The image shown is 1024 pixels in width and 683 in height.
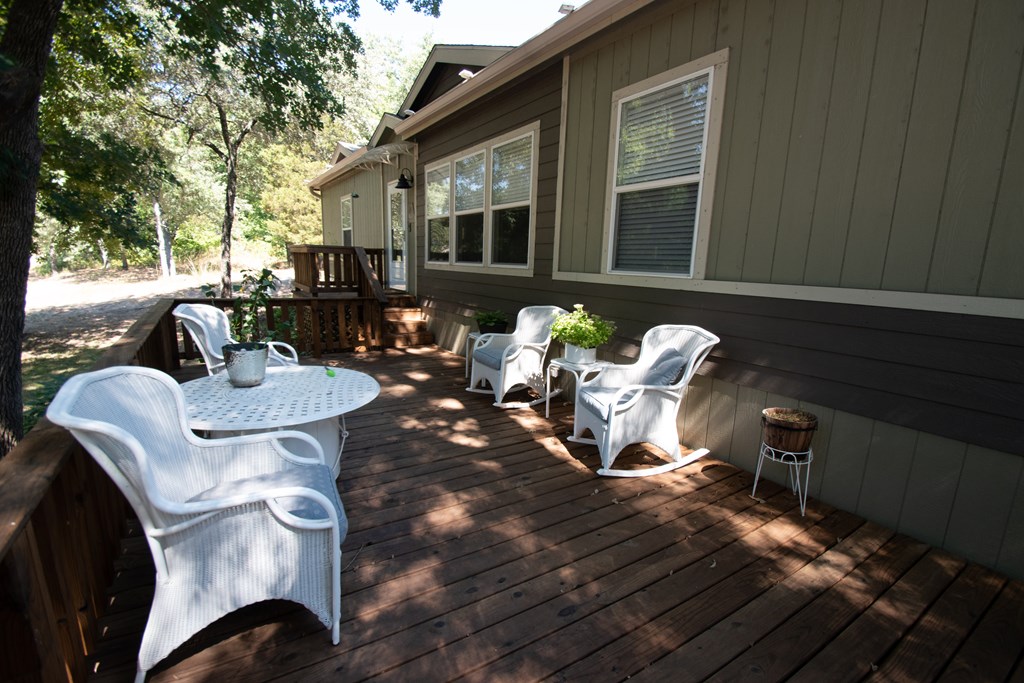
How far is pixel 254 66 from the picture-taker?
5340 mm

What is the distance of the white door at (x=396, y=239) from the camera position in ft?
27.1

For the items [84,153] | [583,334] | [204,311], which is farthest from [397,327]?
[84,153]

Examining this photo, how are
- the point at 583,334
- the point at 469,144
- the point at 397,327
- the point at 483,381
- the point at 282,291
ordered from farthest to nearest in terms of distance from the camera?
the point at 282,291, the point at 397,327, the point at 469,144, the point at 483,381, the point at 583,334

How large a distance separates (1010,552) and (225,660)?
127 inches

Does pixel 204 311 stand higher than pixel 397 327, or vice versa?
pixel 204 311

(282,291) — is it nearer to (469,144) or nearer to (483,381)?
(469,144)

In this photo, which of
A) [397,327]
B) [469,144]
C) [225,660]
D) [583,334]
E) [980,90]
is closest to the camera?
[225,660]

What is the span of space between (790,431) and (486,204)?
4.15 m

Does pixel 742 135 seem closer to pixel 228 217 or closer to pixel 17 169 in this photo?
pixel 17 169

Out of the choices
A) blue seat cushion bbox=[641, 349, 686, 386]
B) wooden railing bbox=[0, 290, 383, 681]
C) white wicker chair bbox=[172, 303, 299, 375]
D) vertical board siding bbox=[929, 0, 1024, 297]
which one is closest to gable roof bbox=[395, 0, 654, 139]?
vertical board siding bbox=[929, 0, 1024, 297]

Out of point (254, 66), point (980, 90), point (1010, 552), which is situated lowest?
point (1010, 552)

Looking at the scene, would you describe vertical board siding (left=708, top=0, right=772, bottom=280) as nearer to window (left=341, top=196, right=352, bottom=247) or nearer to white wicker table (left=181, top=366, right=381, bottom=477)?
white wicker table (left=181, top=366, right=381, bottom=477)

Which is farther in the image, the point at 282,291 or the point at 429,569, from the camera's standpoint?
the point at 282,291

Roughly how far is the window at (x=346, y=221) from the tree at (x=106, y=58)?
4.74 meters
